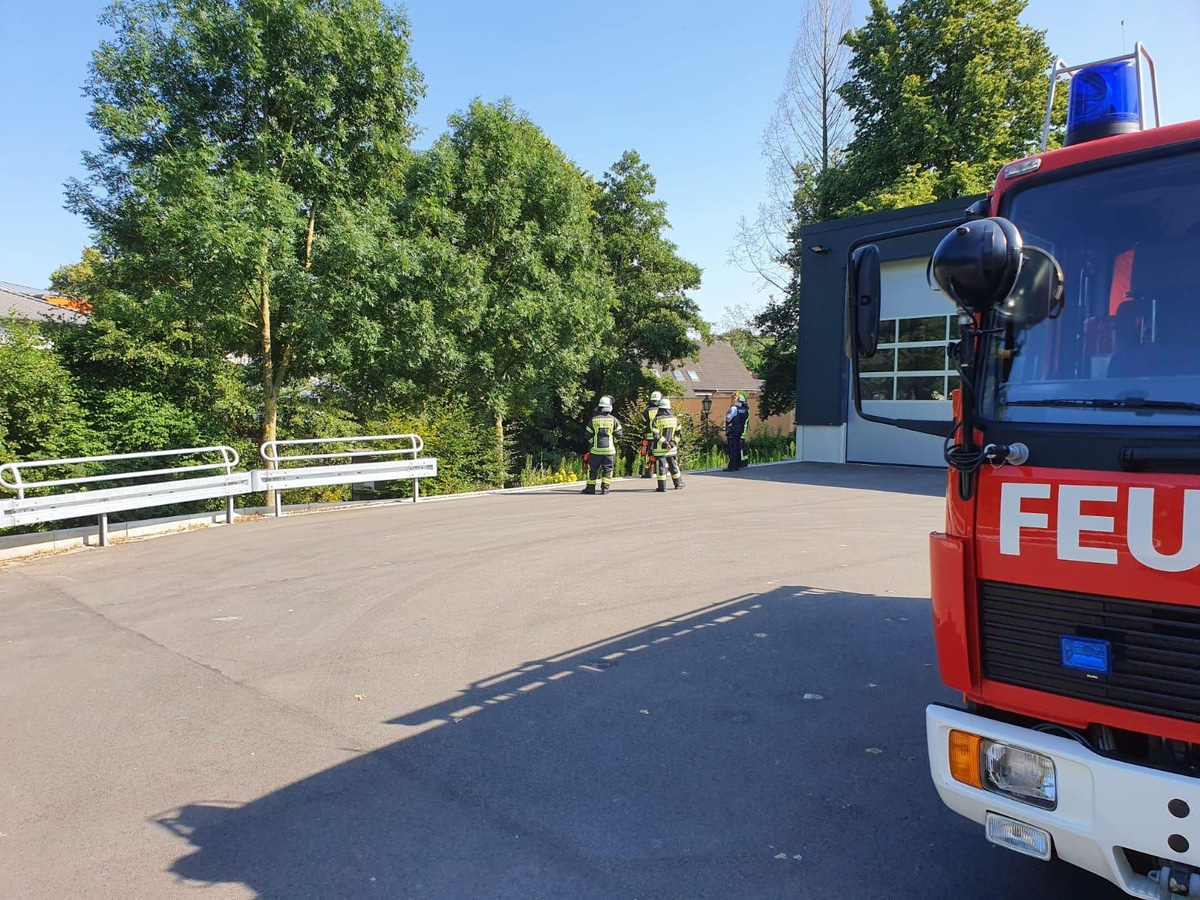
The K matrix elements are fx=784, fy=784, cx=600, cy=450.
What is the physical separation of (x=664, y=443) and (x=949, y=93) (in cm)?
1985

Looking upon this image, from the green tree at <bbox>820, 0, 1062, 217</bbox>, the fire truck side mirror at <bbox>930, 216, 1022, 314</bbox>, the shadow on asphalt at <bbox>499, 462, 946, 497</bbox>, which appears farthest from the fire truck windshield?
the green tree at <bbox>820, 0, 1062, 217</bbox>

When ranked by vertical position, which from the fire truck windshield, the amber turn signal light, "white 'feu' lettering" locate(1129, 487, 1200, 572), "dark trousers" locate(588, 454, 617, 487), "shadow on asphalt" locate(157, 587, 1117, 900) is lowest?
"shadow on asphalt" locate(157, 587, 1117, 900)

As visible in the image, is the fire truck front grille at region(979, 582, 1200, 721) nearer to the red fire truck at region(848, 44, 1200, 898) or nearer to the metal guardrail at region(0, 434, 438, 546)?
the red fire truck at region(848, 44, 1200, 898)

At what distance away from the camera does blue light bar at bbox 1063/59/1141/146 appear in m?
3.40

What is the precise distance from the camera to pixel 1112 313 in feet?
8.87

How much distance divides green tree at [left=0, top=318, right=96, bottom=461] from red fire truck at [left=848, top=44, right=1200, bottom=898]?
1399 cm

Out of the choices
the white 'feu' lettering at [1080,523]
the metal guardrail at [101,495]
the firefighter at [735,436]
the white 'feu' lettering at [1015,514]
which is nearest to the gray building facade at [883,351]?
the firefighter at [735,436]

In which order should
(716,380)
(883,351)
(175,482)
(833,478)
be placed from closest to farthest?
(175,482)
(833,478)
(883,351)
(716,380)

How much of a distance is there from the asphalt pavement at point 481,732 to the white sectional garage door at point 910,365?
10.7 m

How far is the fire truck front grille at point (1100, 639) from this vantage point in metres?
2.29

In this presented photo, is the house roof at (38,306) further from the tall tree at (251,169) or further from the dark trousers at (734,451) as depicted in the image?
the dark trousers at (734,451)

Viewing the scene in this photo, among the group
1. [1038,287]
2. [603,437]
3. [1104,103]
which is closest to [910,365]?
[603,437]

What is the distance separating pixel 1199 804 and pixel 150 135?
51.2 ft

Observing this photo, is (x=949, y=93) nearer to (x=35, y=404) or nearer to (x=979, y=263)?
(x=35, y=404)
